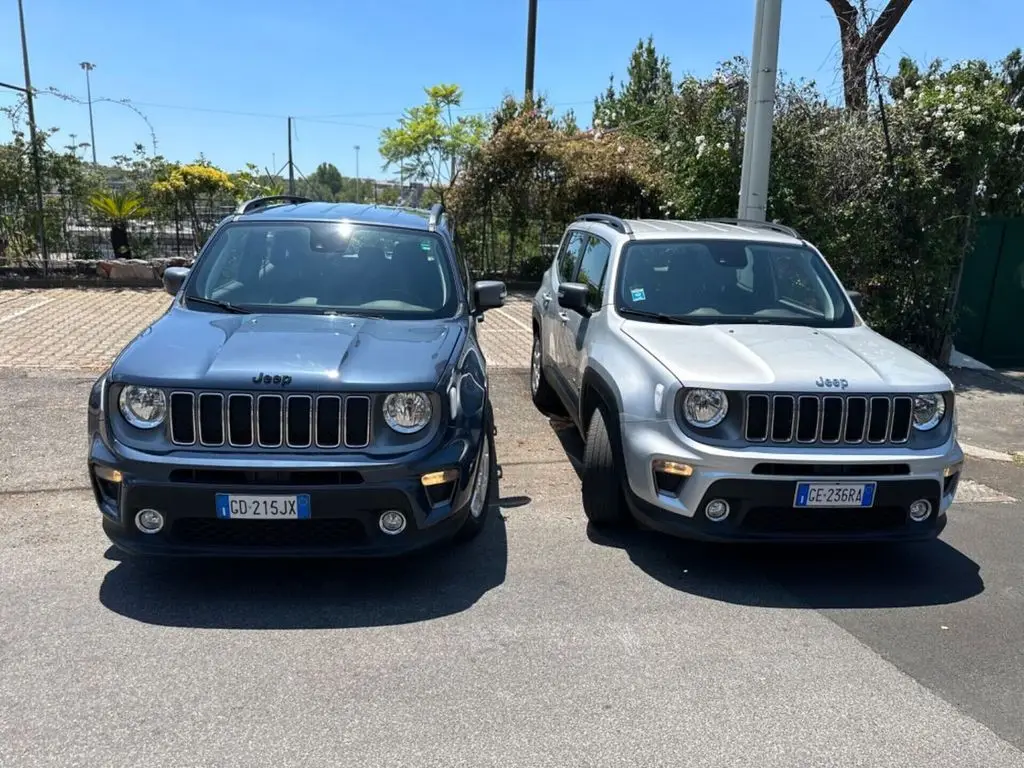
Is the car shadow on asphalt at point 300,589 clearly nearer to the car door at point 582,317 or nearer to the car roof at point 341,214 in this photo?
the car door at point 582,317

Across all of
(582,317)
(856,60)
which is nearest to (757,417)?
(582,317)

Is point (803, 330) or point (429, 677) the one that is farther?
point (803, 330)

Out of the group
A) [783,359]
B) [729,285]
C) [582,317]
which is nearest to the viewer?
[783,359]

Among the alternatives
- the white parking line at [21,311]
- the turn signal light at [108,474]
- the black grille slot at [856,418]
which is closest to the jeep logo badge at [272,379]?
the turn signal light at [108,474]

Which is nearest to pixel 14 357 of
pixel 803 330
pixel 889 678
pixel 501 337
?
pixel 501 337

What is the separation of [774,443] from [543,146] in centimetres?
1213

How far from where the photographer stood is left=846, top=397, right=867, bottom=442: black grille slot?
4.09m

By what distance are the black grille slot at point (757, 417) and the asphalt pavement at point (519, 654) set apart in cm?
82

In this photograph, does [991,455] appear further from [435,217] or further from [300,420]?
[300,420]

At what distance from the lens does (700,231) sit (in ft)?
19.1

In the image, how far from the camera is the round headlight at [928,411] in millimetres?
4199

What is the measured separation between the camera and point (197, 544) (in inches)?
147

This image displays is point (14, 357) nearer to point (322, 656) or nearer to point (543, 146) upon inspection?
point (322, 656)

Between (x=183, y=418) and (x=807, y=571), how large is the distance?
3.35m
